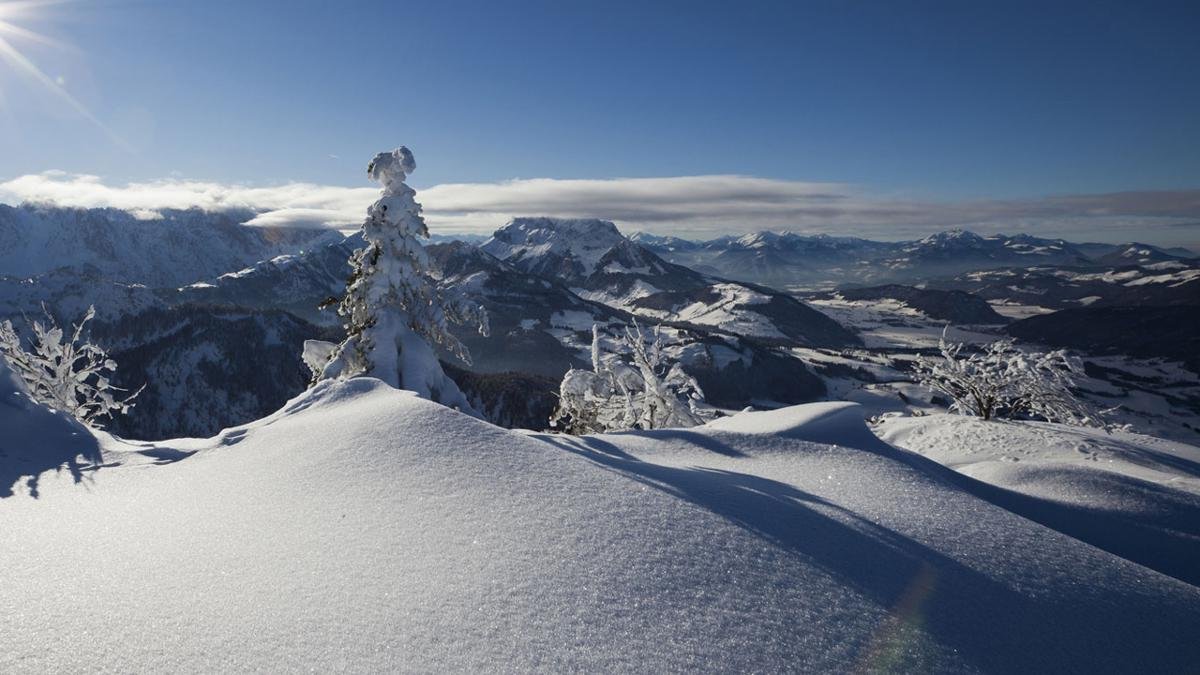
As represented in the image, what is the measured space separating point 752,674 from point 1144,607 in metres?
3.59

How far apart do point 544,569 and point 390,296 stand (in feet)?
48.7

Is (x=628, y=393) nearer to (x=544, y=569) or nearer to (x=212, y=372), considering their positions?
(x=544, y=569)

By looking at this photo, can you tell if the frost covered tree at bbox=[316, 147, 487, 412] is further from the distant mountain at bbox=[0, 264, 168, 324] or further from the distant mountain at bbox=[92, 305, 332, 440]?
the distant mountain at bbox=[0, 264, 168, 324]

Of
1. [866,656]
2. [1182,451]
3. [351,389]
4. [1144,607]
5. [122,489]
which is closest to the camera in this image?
[866,656]

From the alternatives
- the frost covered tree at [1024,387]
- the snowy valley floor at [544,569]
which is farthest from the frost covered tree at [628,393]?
the snowy valley floor at [544,569]

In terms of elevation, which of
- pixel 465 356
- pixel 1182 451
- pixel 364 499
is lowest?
pixel 1182 451

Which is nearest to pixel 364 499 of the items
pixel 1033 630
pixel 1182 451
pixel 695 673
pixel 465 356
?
pixel 695 673

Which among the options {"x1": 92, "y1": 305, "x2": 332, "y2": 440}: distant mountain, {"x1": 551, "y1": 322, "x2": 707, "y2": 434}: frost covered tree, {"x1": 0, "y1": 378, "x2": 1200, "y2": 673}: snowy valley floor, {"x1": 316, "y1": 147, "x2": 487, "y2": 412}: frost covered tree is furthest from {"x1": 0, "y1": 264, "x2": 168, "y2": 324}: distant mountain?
{"x1": 0, "y1": 378, "x2": 1200, "y2": 673}: snowy valley floor

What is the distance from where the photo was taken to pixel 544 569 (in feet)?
12.4

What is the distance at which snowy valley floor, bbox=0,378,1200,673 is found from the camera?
126 inches

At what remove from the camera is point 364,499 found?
512 cm

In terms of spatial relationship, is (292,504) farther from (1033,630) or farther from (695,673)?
(1033,630)

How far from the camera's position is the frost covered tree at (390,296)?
16000 mm

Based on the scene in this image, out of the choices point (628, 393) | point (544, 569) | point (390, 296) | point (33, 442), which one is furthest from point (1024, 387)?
point (33, 442)
